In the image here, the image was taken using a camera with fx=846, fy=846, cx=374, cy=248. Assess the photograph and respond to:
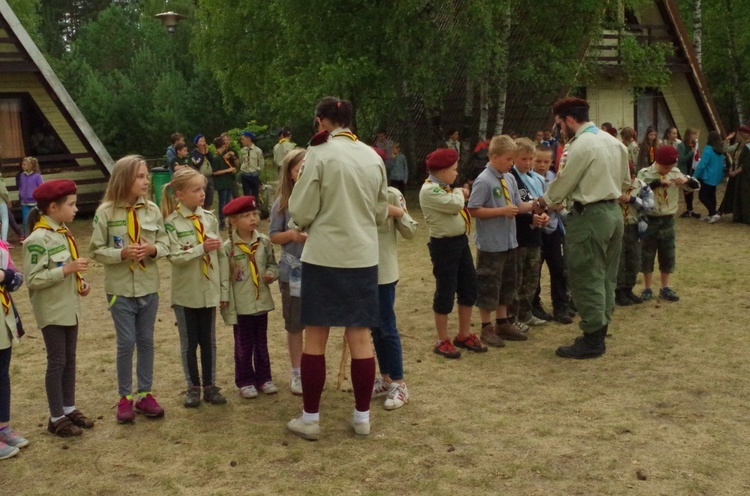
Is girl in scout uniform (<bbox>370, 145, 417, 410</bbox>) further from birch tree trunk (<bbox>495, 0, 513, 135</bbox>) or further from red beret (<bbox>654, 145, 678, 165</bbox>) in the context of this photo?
birch tree trunk (<bbox>495, 0, 513, 135</bbox>)

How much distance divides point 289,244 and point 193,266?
26.5 inches

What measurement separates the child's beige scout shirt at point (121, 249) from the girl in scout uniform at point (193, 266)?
0.17m

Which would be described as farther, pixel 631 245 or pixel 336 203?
pixel 631 245

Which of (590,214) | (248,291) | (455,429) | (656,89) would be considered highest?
(656,89)

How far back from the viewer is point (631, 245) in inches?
350

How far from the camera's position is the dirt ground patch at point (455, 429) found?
4.59 m

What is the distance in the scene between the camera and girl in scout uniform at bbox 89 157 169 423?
542 centimetres

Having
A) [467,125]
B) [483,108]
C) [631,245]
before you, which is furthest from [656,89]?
[631,245]

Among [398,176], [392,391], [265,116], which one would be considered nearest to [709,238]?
[398,176]

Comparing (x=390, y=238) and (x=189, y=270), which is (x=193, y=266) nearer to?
(x=189, y=270)

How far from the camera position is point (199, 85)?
2919 cm

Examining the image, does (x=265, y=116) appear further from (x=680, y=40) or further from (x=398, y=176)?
(x=680, y=40)

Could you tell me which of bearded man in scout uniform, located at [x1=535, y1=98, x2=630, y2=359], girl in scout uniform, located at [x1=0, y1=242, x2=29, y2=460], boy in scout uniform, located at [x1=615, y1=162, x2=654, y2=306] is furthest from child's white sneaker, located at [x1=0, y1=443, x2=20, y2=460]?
boy in scout uniform, located at [x1=615, y1=162, x2=654, y2=306]

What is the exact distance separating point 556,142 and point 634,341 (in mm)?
10041
